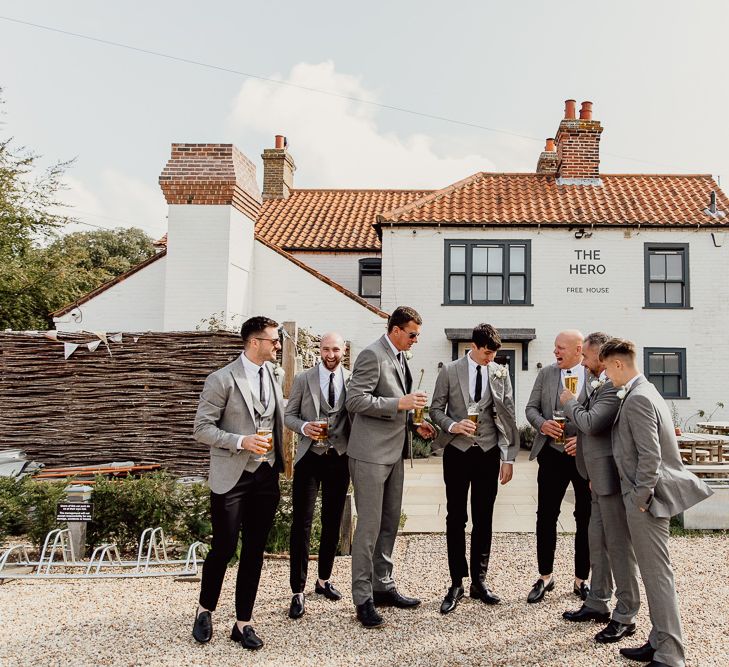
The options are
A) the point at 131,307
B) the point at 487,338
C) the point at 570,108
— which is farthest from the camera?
the point at 570,108

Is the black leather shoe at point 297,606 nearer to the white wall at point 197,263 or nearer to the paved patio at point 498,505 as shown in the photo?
the paved patio at point 498,505

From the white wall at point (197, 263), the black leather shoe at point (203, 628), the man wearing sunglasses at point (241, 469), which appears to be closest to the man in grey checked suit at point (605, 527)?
the man wearing sunglasses at point (241, 469)

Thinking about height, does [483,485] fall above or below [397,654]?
above

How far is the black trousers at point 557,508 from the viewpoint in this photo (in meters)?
5.36

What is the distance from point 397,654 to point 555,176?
16940 millimetres

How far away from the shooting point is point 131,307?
13.5 metres

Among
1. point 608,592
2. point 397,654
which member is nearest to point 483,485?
point 608,592

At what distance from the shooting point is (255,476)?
177 inches

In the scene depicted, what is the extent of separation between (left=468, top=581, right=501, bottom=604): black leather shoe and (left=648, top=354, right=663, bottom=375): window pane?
13.3m

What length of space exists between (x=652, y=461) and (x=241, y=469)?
245cm

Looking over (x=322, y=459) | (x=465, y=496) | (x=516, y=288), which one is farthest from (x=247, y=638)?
(x=516, y=288)

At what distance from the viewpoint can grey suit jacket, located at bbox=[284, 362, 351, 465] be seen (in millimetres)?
5324

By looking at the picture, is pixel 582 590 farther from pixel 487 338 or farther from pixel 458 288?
pixel 458 288

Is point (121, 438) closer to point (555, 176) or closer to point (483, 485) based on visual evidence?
point (483, 485)
